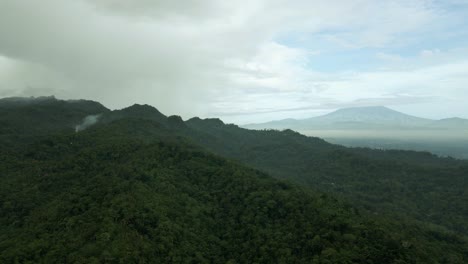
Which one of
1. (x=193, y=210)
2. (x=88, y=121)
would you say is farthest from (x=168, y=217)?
(x=88, y=121)

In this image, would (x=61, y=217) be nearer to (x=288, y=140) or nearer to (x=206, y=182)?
(x=206, y=182)

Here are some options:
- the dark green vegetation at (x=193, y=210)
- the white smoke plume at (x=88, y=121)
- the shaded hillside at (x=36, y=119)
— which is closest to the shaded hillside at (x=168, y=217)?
the dark green vegetation at (x=193, y=210)

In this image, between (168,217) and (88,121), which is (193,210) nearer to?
(168,217)

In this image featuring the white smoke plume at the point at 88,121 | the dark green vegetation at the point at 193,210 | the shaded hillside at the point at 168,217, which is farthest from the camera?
the white smoke plume at the point at 88,121

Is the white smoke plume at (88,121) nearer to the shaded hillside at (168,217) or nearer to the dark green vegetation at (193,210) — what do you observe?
the dark green vegetation at (193,210)

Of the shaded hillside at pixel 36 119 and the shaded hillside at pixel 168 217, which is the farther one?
the shaded hillside at pixel 36 119

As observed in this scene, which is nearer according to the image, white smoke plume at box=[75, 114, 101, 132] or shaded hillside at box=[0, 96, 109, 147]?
shaded hillside at box=[0, 96, 109, 147]

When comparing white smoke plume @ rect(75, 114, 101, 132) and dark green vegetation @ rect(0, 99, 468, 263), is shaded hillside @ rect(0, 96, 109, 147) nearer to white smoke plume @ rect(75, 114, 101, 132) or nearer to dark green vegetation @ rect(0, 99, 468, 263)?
white smoke plume @ rect(75, 114, 101, 132)

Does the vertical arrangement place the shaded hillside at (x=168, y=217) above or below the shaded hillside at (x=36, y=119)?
below

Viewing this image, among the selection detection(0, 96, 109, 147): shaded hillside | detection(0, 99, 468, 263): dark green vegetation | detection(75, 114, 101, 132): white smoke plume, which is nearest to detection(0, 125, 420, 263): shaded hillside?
detection(0, 99, 468, 263): dark green vegetation

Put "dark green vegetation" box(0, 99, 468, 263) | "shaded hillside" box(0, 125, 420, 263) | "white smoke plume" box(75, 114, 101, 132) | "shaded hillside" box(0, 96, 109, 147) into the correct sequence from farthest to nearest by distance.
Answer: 1. "white smoke plume" box(75, 114, 101, 132)
2. "shaded hillside" box(0, 96, 109, 147)
3. "dark green vegetation" box(0, 99, 468, 263)
4. "shaded hillside" box(0, 125, 420, 263)
